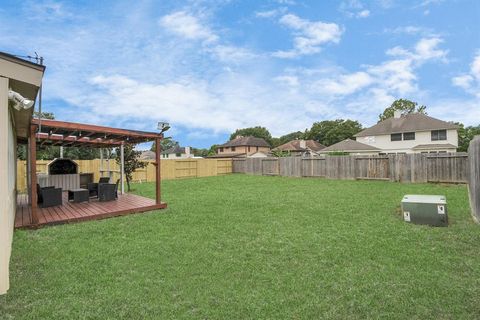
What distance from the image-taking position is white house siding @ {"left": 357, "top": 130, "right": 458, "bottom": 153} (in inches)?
949

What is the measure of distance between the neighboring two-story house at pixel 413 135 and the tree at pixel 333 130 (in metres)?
25.7

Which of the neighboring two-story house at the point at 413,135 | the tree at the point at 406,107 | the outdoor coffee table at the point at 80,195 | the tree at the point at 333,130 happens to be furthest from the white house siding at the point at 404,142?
the outdoor coffee table at the point at 80,195

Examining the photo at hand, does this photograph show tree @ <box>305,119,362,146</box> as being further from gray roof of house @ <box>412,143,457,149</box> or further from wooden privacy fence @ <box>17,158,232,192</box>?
wooden privacy fence @ <box>17,158,232,192</box>

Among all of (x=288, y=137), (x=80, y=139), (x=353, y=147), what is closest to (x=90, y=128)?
(x=80, y=139)

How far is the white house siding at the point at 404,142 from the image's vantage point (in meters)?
24.1

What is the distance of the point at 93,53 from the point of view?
10969mm

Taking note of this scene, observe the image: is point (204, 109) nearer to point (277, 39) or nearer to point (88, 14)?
point (277, 39)

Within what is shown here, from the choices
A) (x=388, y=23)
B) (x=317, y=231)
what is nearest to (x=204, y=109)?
(x=388, y=23)

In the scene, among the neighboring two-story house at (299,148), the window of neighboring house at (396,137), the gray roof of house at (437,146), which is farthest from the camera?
the neighboring two-story house at (299,148)

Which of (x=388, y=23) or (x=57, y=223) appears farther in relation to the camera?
(x=388, y=23)

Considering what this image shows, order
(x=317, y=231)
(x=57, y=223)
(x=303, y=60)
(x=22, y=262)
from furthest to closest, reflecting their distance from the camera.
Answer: (x=303, y=60)
(x=57, y=223)
(x=317, y=231)
(x=22, y=262)

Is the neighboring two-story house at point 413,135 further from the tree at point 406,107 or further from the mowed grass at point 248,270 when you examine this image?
the mowed grass at point 248,270

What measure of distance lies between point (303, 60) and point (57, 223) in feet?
48.1

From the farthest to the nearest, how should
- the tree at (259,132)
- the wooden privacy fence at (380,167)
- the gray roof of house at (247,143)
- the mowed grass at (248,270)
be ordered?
the tree at (259,132), the gray roof of house at (247,143), the wooden privacy fence at (380,167), the mowed grass at (248,270)
